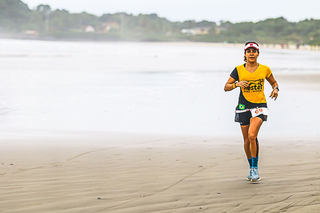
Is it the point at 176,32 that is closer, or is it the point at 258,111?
the point at 258,111

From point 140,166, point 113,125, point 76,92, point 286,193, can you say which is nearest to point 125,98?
point 76,92

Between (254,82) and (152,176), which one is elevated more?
(254,82)

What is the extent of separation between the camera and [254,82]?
17.6ft

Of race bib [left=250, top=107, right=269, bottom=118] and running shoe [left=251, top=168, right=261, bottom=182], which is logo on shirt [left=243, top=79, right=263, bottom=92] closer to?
race bib [left=250, top=107, right=269, bottom=118]

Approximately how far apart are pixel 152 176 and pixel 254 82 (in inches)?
61.6

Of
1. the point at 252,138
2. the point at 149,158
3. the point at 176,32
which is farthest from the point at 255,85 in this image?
the point at 176,32

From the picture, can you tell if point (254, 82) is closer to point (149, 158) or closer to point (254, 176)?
point (254, 176)

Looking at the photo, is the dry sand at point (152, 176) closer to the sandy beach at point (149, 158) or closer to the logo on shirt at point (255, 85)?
the sandy beach at point (149, 158)

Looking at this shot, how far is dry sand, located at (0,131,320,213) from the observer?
4.69m

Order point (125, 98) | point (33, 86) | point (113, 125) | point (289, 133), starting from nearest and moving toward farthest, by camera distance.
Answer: point (289, 133) < point (113, 125) < point (125, 98) < point (33, 86)

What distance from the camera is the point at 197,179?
18.8 ft

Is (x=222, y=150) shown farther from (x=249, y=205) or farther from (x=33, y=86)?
(x=33, y=86)

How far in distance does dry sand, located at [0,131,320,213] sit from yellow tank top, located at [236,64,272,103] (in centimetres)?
92

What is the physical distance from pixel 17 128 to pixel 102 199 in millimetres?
5713
